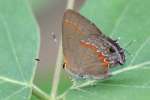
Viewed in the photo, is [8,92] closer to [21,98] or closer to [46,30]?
[21,98]

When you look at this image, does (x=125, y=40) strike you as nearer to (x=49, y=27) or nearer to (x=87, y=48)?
(x=87, y=48)

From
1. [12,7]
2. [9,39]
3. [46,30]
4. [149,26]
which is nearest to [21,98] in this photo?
[9,39]

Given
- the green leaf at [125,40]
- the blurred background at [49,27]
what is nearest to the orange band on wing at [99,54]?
the green leaf at [125,40]

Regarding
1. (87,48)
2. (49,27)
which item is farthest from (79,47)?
(49,27)

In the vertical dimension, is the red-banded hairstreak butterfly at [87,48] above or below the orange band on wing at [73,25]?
below

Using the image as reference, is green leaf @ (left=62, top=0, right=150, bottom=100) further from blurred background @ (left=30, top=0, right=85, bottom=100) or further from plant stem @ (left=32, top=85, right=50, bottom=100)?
blurred background @ (left=30, top=0, right=85, bottom=100)

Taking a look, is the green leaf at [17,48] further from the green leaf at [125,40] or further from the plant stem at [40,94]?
the green leaf at [125,40]

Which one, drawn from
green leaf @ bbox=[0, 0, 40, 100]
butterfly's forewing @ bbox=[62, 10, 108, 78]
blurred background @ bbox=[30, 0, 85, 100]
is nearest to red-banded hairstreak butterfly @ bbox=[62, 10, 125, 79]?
butterfly's forewing @ bbox=[62, 10, 108, 78]
